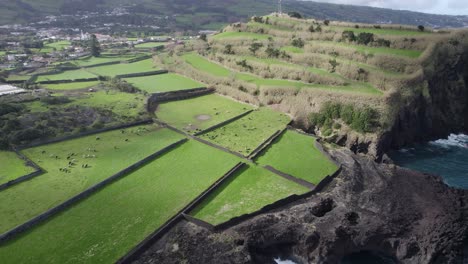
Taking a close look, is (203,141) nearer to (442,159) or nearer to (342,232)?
(342,232)

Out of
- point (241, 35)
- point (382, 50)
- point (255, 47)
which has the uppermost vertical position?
point (241, 35)

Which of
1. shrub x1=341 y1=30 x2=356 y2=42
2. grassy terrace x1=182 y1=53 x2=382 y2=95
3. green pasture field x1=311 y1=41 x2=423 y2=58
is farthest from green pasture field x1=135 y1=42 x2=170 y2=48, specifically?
green pasture field x1=311 y1=41 x2=423 y2=58

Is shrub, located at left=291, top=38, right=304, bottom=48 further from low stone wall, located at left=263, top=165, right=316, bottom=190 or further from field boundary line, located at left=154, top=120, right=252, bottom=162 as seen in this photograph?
low stone wall, located at left=263, top=165, right=316, bottom=190

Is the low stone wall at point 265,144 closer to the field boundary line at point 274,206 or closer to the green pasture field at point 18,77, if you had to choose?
the field boundary line at point 274,206

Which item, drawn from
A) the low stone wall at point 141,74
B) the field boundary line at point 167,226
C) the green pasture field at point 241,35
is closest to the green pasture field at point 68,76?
the low stone wall at point 141,74

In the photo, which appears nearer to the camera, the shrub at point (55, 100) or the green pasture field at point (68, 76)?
the shrub at point (55, 100)

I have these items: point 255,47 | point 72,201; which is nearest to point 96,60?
point 255,47

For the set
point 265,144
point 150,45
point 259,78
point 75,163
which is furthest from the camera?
point 150,45
